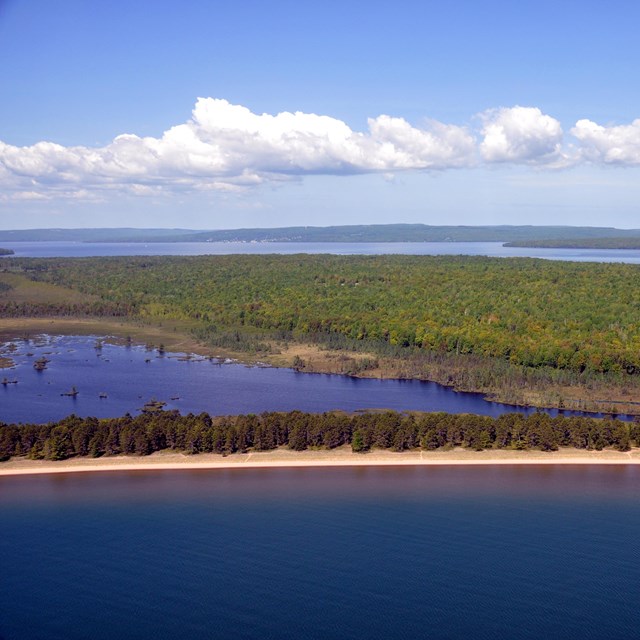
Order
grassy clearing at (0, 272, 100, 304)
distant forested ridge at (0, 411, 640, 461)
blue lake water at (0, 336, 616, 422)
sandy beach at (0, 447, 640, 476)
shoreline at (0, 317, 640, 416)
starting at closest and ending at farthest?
sandy beach at (0, 447, 640, 476) → distant forested ridge at (0, 411, 640, 461) → blue lake water at (0, 336, 616, 422) → shoreline at (0, 317, 640, 416) → grassy clearing at (0, 272, 100, 304)

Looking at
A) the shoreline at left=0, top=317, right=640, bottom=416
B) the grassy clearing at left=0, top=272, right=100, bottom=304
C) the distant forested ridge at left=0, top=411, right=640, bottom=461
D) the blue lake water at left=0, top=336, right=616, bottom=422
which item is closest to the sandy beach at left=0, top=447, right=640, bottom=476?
the distant forested ridge at left=0, top=411, right=640, bottom=461

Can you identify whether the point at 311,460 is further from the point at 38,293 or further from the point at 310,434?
the point at 38,293

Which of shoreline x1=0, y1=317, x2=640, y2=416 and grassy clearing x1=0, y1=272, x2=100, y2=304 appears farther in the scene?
grassy clearing x1=0, y1=272, x2=100, y2=304

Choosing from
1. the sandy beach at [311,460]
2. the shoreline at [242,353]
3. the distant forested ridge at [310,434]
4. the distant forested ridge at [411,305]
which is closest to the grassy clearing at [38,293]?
the distant forested ridge at [411,305]

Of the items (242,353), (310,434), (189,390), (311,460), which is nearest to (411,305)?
(242,353)

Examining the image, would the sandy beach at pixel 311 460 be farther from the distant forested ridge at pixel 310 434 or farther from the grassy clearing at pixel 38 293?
the grassy clearing at pixel 38 293

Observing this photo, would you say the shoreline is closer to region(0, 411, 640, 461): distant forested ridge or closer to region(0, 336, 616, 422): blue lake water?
region(0, 336, 616, 422): blue lake water

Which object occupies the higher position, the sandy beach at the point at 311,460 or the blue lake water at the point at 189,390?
the blue lake water at the point at 189,390

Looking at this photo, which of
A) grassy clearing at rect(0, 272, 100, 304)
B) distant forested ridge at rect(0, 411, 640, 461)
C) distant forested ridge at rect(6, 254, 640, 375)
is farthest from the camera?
grassy clearing at rect(0, 272, 100, 304)
